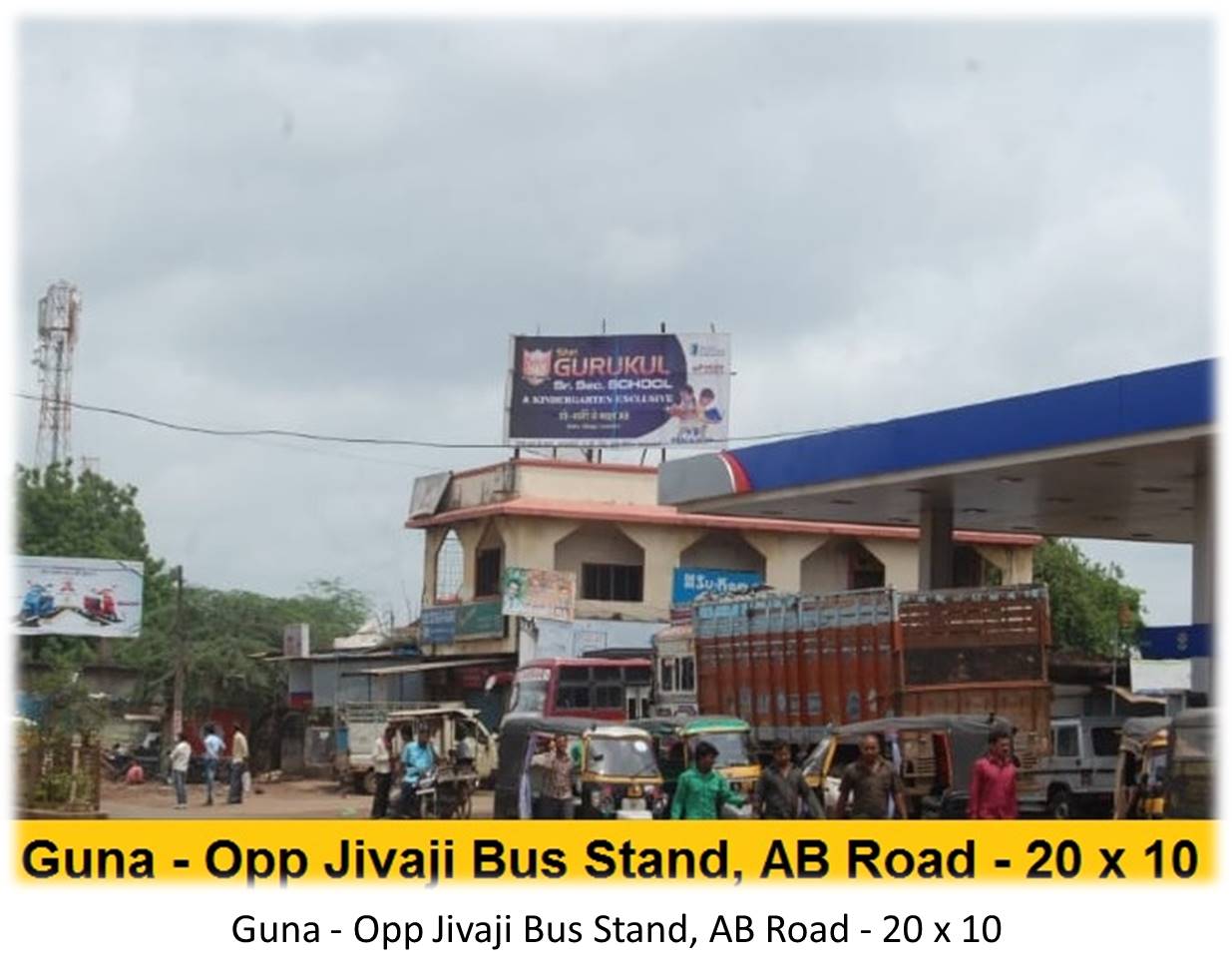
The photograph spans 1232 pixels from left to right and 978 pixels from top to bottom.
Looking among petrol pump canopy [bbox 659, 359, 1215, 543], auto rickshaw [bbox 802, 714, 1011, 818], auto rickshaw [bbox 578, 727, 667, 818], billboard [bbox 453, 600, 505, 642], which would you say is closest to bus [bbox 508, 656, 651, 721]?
petrol pump canopy [bbox 659, 359, 1215, 543]

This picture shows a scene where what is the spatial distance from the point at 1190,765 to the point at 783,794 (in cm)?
300

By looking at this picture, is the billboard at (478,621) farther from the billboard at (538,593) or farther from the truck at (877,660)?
the truck at (877,660)

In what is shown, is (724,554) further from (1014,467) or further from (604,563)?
(1014,467)

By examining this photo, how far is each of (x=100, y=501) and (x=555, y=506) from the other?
35116 mm

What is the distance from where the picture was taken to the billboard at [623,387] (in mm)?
47031

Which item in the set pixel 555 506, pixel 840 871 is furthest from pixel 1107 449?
pixel 555 506

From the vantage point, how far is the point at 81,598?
49125mm

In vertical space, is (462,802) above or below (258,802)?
above

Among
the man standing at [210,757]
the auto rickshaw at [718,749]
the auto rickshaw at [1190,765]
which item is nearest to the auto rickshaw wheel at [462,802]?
the auto rickshaw at [718,749]

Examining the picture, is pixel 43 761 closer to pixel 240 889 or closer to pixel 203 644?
pixel 240 889

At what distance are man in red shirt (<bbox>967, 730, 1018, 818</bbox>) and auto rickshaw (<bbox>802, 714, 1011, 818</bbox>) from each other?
18.2ft

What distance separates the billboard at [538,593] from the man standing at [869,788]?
24.3 metres

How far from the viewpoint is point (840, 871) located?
1271 centimetres

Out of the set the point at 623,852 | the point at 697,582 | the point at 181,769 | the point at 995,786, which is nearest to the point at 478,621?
the point at 697,582
